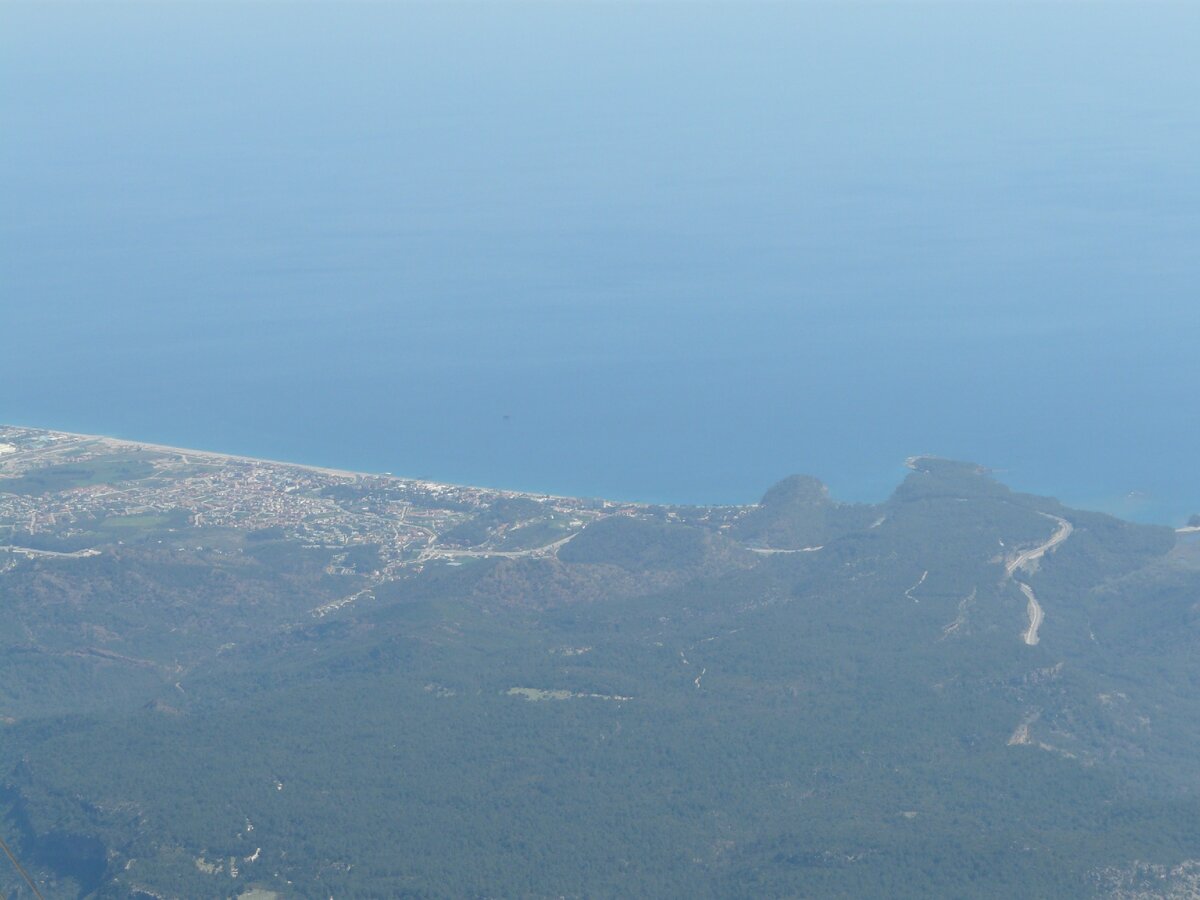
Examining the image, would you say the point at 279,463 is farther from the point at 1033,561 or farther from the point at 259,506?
the point at 1033,561

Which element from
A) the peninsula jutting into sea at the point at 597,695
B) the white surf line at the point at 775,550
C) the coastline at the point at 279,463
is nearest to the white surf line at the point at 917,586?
the peninsula jutting into sea at the point at 597,695

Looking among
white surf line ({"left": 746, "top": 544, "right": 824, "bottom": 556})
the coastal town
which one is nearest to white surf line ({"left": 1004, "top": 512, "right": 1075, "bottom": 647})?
white surf line ({"left": 746, "top": 544, "right": 824, "bottom": 556})

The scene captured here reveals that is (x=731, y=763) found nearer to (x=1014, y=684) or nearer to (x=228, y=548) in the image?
(x=1014, y=684)

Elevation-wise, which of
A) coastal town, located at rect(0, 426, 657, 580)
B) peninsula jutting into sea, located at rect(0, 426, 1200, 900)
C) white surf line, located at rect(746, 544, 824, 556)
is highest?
coastal town, located at rect(0, 426, 657, 580)

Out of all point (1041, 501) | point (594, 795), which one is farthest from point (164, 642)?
point (1041, 501)

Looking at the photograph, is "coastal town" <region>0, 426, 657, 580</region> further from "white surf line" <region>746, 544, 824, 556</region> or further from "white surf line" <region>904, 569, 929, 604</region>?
"white surf line" <region>904, 569, 929, 604</region>

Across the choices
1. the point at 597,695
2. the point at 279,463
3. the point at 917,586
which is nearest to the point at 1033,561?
the point at 917,586
